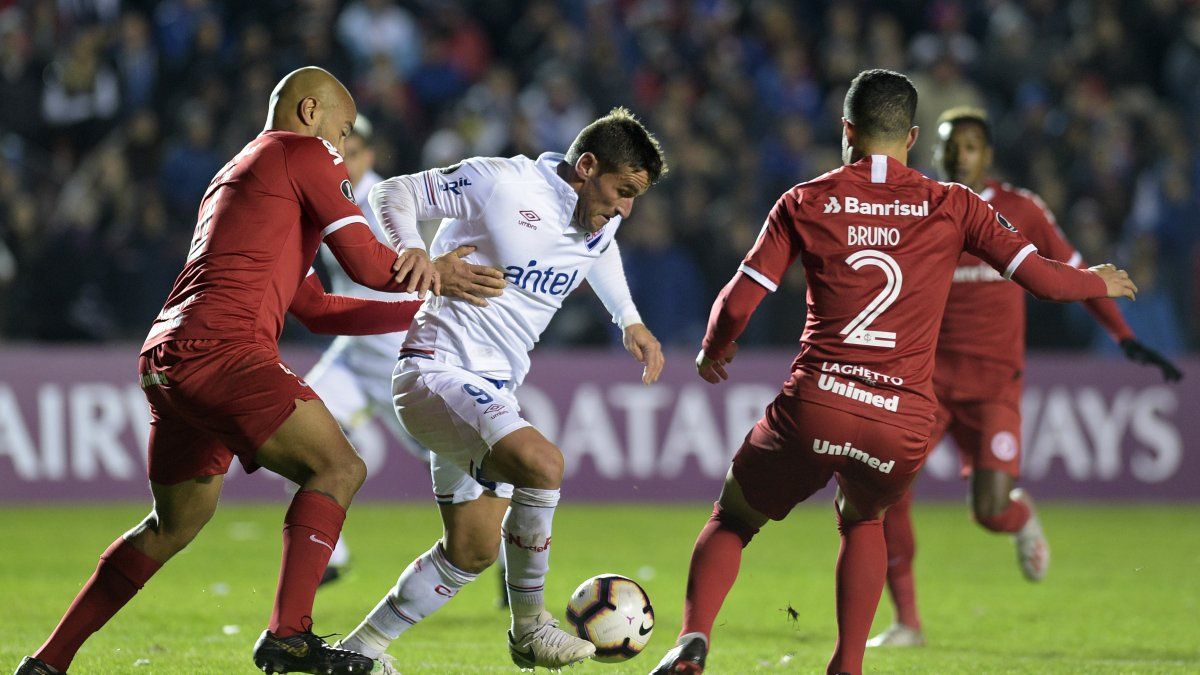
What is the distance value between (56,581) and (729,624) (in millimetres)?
4261

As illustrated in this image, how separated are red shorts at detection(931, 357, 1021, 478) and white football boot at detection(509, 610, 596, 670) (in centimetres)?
313

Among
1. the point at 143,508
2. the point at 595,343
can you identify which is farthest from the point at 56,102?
the point at 595,343

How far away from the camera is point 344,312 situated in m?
6.19

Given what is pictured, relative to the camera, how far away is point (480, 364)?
20.0 ft

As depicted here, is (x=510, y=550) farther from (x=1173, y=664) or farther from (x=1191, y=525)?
(x=1191, y=525)

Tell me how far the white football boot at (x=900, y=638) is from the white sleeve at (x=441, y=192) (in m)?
3.18

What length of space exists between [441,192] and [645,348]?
115 centimetres

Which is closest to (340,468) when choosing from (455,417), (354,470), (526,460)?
(354,470)

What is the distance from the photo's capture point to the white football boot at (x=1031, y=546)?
895 cm

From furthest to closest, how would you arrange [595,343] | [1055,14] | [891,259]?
[1055,14] → [595,343] → [891,259]

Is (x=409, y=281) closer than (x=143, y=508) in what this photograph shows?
Yes

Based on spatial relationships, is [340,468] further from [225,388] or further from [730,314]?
[730,314]

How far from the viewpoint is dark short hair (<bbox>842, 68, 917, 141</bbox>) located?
5.66 metres

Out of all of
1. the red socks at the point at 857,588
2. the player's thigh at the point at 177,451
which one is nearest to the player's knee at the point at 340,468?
the player's thigh at the point at 177,451
